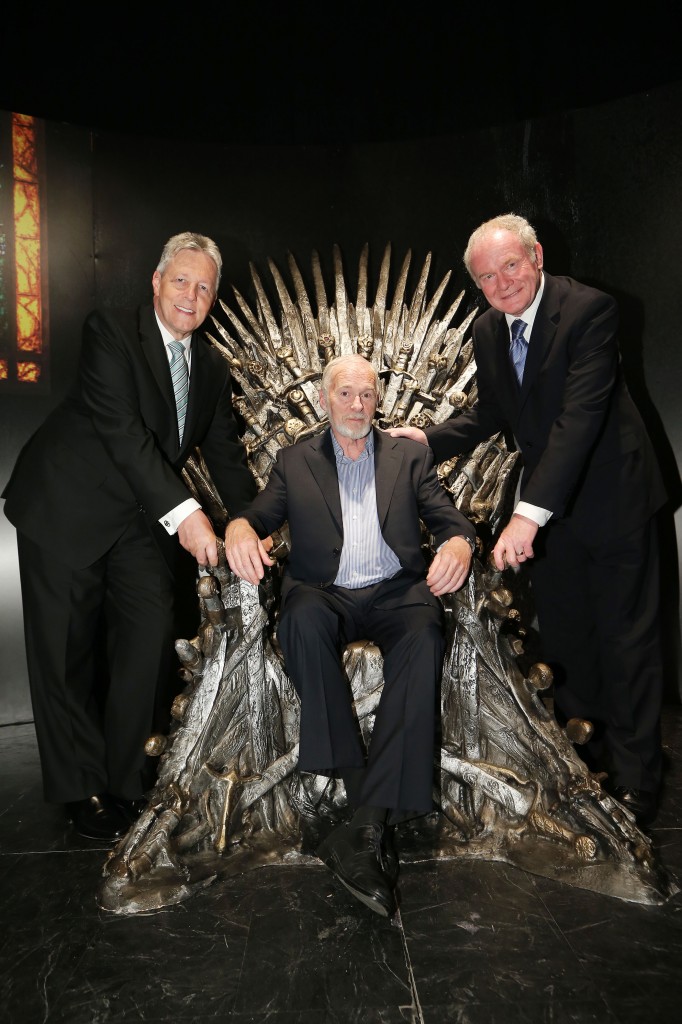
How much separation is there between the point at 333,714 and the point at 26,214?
2820 millimetres

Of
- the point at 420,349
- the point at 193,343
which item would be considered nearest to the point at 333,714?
the point at 193,343

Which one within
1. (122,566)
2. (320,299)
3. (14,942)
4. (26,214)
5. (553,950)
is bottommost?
(14,942)

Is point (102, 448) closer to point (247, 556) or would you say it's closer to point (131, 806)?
point (247, 556)

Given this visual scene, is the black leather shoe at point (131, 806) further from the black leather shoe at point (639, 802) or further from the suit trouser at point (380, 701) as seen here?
the black leather shoe at point (639, 802)

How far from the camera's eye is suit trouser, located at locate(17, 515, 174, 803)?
2666mm

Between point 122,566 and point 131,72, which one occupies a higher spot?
point 131,72

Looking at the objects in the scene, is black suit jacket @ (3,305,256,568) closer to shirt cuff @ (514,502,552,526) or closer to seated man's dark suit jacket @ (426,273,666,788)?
shirt cuff @ (514,502,552,526)

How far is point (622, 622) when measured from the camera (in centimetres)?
268

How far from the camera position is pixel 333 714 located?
7.35 feet

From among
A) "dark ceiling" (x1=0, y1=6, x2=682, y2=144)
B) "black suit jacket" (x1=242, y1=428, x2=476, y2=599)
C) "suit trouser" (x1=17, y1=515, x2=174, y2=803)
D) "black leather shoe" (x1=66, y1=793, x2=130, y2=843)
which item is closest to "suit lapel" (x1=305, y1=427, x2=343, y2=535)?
"black suit jacket" (x1=242, y1=428, x2=476, y2=599)

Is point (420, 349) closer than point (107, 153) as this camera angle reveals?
Yes

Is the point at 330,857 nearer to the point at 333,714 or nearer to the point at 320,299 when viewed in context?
the point at 333,714

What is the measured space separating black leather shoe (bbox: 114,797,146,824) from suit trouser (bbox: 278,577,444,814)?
750 mm

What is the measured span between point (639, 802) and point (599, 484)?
1062mm
